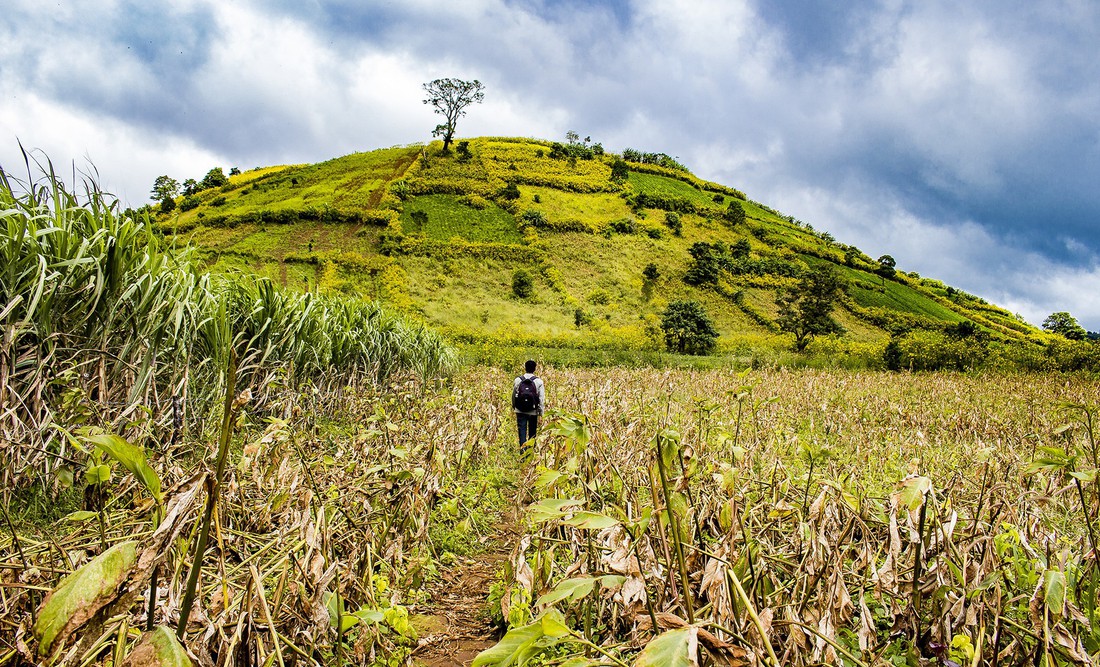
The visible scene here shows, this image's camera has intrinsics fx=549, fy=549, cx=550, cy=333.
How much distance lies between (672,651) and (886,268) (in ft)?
256

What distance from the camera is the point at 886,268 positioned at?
66688 millimetres

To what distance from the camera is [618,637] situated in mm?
2775

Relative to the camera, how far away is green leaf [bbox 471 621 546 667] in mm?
841

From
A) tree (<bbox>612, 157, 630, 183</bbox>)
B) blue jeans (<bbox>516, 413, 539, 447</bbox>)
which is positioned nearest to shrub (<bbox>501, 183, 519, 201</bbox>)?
tree (<bbox>612, 157, 630, 183</bbox>)

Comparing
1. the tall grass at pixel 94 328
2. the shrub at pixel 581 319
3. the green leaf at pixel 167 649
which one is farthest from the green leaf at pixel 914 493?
the shrub at pixel 581 319

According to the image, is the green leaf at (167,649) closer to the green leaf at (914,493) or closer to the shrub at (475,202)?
the green leaf at (914,493)

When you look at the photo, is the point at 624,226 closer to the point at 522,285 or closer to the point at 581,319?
the point at 522,285

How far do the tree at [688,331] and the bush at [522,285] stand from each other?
14.3 metres

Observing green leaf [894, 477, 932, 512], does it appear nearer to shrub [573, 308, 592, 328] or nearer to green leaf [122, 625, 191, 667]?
green leaf [122, 625, 191, 667]

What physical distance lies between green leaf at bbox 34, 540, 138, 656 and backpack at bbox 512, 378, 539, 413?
678cm

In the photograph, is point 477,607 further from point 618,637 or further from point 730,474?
point 730,474

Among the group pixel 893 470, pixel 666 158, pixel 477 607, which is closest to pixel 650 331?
pixel 893 470

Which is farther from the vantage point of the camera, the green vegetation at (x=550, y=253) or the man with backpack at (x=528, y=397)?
the green vegetation at (x=550, y=253)

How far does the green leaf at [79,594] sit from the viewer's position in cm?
72
